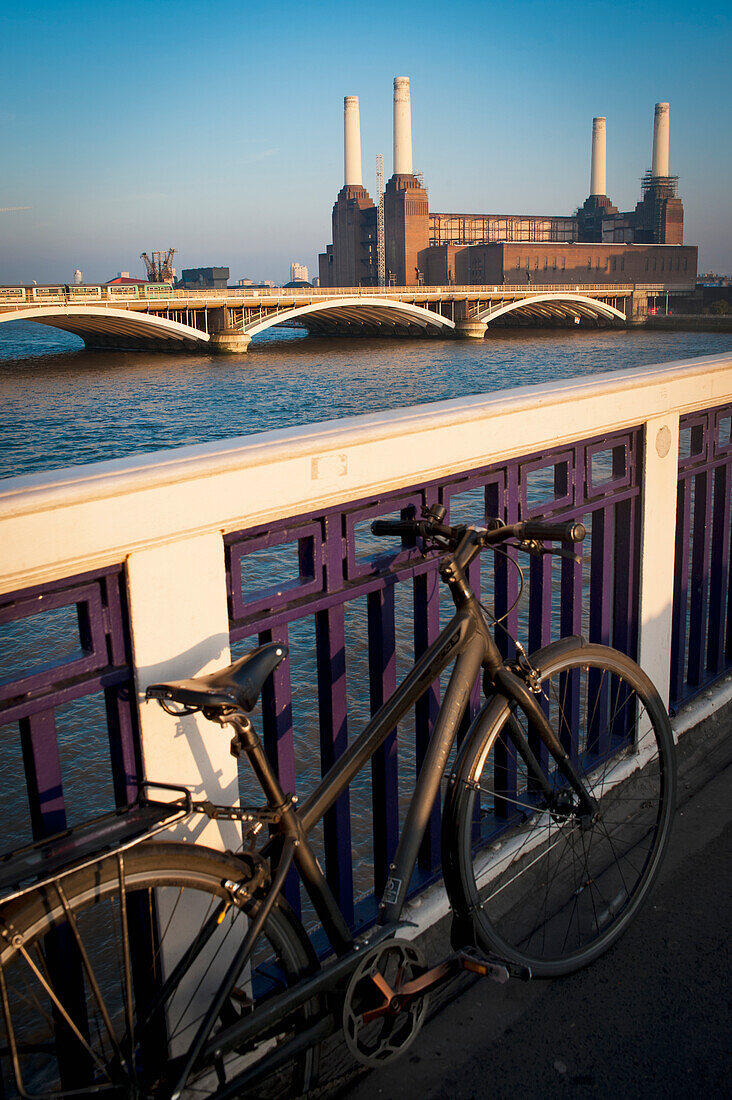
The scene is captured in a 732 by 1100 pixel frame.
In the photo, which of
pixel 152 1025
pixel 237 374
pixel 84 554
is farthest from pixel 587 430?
pixel 237 374

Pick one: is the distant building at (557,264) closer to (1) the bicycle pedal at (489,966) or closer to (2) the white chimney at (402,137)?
(2) the white chimney at (402,137)

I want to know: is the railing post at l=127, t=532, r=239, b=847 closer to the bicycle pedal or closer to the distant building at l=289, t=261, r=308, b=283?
the bicycle pedal

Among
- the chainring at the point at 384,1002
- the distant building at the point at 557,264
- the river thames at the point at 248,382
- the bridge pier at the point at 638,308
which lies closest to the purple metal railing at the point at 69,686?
the chainring at the point at 384,1002

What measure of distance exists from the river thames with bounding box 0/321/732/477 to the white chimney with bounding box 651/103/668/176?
135ft

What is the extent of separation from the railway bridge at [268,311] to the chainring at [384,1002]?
34.0 m

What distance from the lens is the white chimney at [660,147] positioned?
83312 millimetres

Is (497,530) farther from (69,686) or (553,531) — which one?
(69,686)

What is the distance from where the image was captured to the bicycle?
41.3 inches

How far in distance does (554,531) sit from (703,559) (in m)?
1.38

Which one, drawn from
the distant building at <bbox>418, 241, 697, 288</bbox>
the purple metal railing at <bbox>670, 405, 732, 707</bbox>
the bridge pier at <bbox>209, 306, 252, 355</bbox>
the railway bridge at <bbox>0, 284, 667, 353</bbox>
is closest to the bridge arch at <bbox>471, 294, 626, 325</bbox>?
the railway bridge at <bbox>0, 284, 667, 353</bbox>

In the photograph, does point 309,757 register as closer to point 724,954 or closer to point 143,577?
point 724,954

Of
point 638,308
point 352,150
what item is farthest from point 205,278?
point 638,308

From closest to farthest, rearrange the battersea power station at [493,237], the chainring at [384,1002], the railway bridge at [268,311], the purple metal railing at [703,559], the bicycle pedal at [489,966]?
the chainring at [384,1002] → the bicycle pedal at [489,966] → the purple metal railing at [703,559] → the railway bridge at [268,311] → the battersea power station at [493,237]

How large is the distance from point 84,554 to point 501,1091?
0.95 meters
